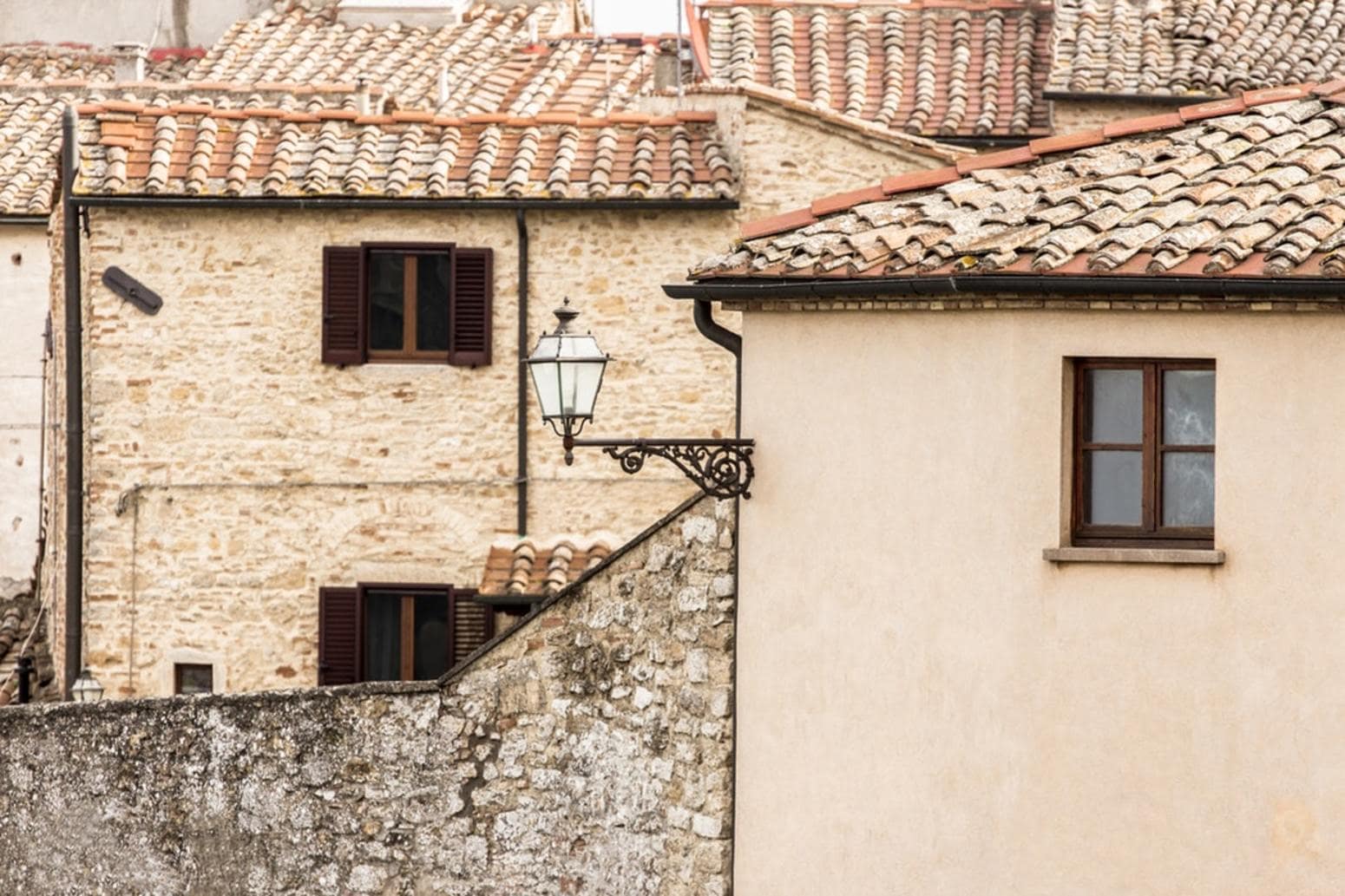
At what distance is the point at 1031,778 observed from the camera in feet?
40.0

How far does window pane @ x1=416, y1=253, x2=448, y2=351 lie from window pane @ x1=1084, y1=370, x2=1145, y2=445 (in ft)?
28.5

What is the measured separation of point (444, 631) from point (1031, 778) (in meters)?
8.47

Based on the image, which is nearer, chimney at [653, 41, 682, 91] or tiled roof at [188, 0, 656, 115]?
chimney at [653, 41, 682, 91]

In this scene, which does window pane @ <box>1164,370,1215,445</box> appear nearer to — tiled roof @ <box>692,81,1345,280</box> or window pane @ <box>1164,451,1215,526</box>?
window pane @ <box>1164,451,1215,526</box>

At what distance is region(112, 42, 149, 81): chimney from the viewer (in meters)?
32.3

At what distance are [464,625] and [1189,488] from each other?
884 centimetres

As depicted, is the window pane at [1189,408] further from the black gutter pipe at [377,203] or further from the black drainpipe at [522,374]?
the black drainpipe at [522,374]

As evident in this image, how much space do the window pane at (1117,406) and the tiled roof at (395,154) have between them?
7.75m

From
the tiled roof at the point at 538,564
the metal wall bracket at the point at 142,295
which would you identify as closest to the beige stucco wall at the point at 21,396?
the metal wall bracket at the point at 142,295

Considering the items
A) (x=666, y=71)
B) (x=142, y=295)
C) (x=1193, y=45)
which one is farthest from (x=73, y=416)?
(x=1193, y=45)

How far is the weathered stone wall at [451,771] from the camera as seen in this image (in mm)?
13266

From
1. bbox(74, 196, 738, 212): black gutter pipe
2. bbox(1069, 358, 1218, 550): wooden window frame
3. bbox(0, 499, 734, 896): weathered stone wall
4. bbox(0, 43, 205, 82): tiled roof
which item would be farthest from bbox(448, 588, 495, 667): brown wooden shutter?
bbox(0, 43, 205, 82): tiled roof

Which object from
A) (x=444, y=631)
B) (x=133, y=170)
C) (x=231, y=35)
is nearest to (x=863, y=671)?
(x=444, y=631)

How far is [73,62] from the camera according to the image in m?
35.1
